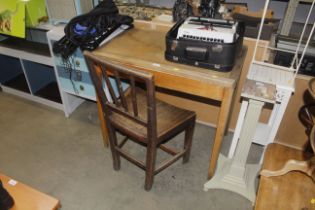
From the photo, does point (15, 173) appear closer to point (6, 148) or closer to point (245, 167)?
point (6, 148)

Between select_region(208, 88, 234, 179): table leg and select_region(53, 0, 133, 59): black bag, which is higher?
select_region(53, 0, 133, 59): black bag

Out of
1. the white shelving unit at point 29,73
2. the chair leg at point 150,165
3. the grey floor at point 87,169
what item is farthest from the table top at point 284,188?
the white shelving unit at point 29,73

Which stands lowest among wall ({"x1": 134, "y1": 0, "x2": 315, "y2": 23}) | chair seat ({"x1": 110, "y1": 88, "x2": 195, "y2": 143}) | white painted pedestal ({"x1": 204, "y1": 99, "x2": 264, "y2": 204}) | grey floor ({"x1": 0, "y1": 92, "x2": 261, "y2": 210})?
grey floor ({"x1": 0, "y1": 92, "x2": 261, "y2": 210})

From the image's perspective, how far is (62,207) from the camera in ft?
5.12

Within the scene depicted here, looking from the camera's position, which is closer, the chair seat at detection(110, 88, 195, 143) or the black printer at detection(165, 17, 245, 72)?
the black printer at detection(165, 17, 245, 72)

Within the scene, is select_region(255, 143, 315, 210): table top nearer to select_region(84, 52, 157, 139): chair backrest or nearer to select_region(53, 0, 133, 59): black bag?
select_region(84, 52, 157, 139): chair backrest

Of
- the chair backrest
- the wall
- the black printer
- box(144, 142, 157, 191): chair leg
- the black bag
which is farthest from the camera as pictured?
the wall

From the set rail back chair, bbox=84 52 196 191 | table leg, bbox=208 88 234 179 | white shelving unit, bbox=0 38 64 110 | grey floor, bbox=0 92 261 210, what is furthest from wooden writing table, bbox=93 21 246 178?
white shelving unit, bbox=0 38 64 110

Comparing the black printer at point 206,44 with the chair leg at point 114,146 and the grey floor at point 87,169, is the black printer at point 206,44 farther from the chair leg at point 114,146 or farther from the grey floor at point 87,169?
the grey floor at point 87,169

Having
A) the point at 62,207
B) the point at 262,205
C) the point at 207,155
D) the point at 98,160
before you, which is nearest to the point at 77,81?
the point at 98,160

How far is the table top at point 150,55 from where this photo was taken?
1.30 metres

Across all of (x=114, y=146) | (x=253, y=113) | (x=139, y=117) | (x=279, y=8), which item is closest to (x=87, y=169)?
(x=114, y=146)

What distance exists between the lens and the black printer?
1.27 meters

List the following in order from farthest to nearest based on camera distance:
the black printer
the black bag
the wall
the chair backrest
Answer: the wall, the black bag, the black printer, the chair backrest
